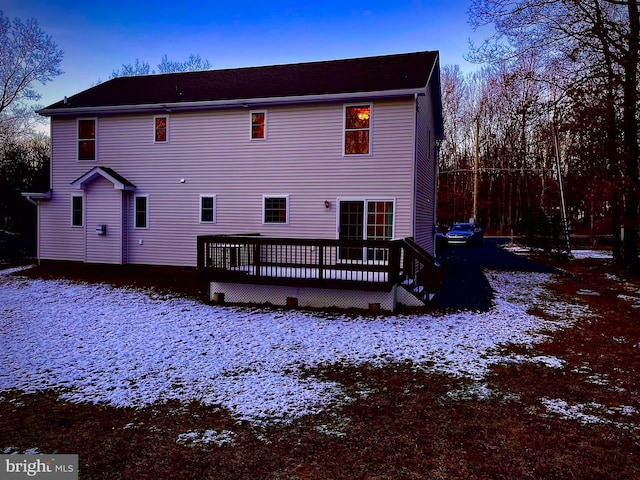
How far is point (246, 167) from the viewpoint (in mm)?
14359

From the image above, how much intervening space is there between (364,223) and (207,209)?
5.75m

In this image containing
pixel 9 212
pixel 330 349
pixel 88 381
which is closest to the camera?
pixel 88 381

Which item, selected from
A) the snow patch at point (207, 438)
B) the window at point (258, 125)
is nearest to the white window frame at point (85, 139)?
the window at point (258, 125)

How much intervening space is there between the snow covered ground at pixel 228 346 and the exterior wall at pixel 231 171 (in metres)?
4.31

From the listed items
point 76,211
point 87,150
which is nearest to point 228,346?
point 76,211

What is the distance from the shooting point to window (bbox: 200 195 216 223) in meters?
14.8

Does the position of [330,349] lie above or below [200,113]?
below

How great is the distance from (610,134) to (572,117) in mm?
2226

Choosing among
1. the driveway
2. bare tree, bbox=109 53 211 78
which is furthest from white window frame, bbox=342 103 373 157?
bare tree, bbox=109 53 211 78

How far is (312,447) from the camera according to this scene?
390 cm

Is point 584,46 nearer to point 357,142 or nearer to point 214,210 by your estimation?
point 357,142

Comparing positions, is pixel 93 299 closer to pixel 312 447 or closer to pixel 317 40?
pixel 312 447

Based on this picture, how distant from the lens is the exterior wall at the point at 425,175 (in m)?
13.6

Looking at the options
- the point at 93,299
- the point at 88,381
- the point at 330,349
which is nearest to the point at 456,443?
the point at 330,349
